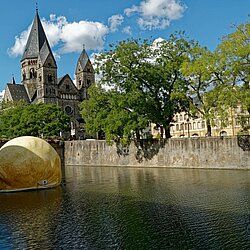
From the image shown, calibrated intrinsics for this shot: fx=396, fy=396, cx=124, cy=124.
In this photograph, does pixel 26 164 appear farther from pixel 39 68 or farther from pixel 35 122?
pixel 39 68

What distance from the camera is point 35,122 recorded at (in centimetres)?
8062

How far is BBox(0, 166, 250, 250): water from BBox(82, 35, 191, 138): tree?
22.1 meters

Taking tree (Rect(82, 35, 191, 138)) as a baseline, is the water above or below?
below

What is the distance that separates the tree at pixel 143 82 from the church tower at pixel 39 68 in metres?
76.1

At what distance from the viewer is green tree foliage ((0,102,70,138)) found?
79875 mm

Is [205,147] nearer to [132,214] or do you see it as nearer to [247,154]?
[247,154]

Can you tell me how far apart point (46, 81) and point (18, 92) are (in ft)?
43.0

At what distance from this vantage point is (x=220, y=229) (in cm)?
1561

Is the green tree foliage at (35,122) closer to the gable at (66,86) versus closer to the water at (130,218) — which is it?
the gable at (66,86)

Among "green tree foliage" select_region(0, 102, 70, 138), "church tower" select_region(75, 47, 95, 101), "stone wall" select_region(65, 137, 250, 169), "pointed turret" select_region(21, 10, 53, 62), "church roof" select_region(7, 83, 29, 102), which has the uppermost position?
"pointed turret" select_region(21, 10, 53, 62)

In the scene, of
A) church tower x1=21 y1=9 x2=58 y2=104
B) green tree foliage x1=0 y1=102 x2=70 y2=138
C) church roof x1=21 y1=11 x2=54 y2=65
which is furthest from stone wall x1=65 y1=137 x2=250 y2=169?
church roof x1=21 y1=11 x2=54 y2=65

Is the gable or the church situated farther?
the gable

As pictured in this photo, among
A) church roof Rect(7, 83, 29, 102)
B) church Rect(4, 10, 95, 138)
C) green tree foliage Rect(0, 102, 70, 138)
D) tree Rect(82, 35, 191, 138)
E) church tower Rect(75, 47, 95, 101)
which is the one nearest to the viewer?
tree Rect(82, 35, 191, 138)

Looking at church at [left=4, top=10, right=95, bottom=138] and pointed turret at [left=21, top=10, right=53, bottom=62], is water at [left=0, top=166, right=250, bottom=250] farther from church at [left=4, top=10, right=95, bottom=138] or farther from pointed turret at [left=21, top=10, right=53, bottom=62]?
pointed turret at [left=21, top=10, right=53, bottom=62]
